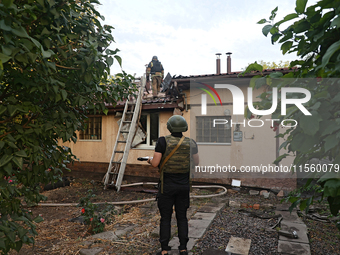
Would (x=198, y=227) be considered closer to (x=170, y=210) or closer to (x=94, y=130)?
(x=170, y=210)

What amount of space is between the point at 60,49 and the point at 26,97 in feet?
2.17

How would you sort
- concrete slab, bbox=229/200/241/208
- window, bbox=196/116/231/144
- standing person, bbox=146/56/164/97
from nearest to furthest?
concrete slab, bbox=229/200/241/208 < window, bbox=196/116/231/144 < standing person, bbox=146/56/164/97

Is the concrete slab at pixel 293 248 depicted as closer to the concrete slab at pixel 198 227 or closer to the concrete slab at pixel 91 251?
the concrete slab at pixel 198 227

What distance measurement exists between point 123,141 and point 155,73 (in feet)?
16.8

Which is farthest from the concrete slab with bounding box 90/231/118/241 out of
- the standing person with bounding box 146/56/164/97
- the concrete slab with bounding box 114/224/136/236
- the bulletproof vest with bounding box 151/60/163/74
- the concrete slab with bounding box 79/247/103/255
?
the bulletproof vest with bounding box 151/60/163/74

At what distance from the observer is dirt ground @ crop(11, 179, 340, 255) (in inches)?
171

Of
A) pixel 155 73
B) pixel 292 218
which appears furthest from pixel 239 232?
pixel 155 73

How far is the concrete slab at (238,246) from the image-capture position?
399 cm

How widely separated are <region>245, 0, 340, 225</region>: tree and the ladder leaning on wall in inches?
321

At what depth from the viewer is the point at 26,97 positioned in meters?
2.50

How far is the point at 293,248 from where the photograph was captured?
4.08 m

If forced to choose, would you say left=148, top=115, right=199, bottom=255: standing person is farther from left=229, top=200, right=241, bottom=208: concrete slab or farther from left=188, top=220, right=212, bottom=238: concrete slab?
left=229, top=200, right=241, bottom=208: concrete slab

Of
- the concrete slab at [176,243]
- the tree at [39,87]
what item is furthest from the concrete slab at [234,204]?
the tree at [39,87]

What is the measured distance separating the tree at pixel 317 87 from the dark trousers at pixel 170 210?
6.76 feet
